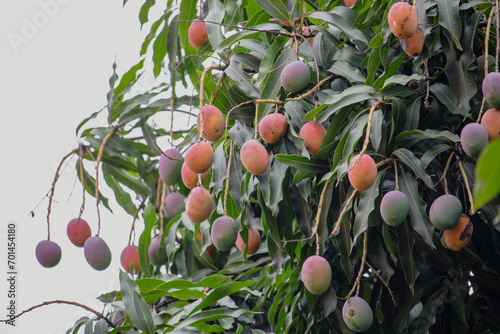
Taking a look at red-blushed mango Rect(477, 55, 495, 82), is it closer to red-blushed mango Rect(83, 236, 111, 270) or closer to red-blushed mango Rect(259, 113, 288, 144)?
red-blushed mango Rect(259, 113, 288, 144)

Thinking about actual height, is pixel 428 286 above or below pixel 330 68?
below

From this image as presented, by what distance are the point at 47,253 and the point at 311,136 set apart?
1.28m

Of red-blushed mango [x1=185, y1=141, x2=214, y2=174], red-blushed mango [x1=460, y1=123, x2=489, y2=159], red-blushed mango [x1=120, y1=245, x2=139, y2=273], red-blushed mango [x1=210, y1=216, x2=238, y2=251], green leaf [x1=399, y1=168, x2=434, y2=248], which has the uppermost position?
red-blushed mango [x1=185, y1=141, x2=214, y2=174]

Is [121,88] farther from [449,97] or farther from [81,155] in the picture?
[449,97]

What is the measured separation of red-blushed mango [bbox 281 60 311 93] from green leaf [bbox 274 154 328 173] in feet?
0.56

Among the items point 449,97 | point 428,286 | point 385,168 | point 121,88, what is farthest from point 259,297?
Result: point 121,88

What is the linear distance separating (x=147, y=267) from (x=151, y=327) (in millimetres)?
700

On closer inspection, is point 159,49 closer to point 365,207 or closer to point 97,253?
point 97,253

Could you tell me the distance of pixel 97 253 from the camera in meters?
2.06

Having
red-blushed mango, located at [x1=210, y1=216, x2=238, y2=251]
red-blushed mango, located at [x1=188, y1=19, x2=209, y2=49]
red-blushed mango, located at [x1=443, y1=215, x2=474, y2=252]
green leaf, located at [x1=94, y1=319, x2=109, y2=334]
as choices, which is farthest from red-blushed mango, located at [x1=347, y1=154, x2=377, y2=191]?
red-blushed mango, located at [x1=188, y1=19, x2=209, y2=49]

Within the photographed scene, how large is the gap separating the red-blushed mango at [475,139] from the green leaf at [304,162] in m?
0.33

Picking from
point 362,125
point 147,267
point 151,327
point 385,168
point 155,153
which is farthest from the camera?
point 155,153

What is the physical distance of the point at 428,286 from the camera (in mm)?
1528

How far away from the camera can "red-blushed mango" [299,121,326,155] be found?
1321mm
